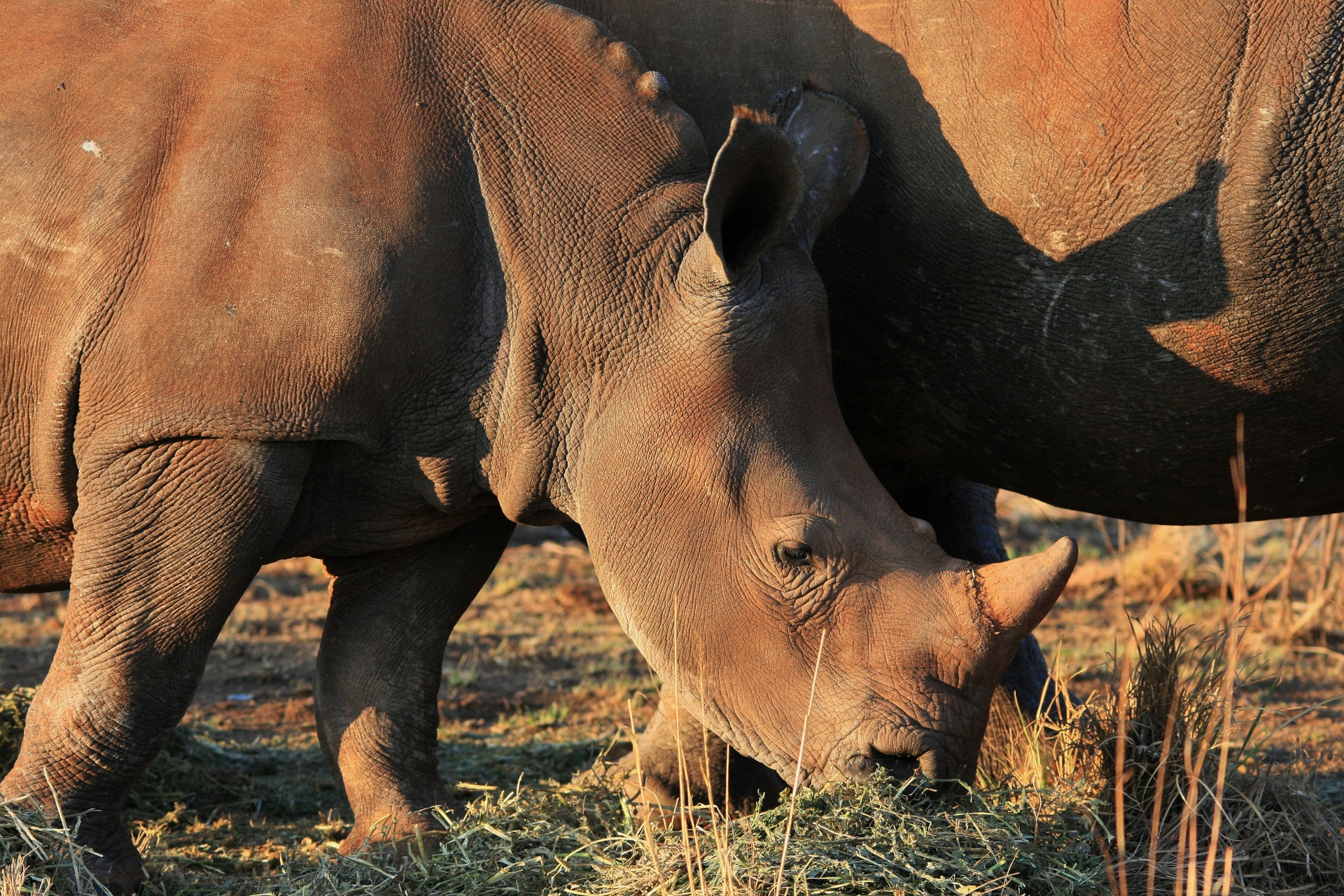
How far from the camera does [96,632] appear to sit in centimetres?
389

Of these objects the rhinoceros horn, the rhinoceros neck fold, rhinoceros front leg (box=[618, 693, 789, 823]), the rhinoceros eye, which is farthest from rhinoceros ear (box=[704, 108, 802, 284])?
rhinoceros front leg (box=[618, 693, 789, 823])

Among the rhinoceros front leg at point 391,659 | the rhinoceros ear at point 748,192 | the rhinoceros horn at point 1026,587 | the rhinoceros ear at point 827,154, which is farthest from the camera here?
the rhinoceros front leg at point 391,659

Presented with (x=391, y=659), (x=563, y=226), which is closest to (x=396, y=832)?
(x=391, y=659)

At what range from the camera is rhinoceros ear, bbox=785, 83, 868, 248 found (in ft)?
13.9

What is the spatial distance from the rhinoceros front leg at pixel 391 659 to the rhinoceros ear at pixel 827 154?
4.44ft

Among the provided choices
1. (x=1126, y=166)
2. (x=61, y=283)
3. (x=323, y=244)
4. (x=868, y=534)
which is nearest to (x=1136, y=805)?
(x=868, y=534)

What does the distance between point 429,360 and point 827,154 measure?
1.26 metres

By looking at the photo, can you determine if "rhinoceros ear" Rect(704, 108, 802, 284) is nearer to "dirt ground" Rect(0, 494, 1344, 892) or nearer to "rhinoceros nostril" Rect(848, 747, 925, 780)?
"rhinoceros nostril" Rect(848, 747, 925, 780)

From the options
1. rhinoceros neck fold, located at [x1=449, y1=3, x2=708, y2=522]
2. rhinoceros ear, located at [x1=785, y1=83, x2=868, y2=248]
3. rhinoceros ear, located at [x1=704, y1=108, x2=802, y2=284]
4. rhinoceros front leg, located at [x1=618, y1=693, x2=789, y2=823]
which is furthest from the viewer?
rhinoceros front leg, located at [x1=618, y1=693, x2=789, y2=823]

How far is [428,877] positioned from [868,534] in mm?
1449

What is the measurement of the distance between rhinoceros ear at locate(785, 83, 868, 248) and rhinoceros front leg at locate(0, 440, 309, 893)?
1.55m

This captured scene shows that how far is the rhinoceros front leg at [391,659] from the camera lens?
4.59m

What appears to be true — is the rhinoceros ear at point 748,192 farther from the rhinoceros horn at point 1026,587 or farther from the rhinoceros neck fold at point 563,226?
the rhinoceros horn at point 1026,587

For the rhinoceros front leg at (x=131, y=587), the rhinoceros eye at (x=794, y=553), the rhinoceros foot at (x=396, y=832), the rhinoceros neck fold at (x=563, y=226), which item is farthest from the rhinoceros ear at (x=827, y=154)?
the rhinoceros foot at (x=396, y=832)
